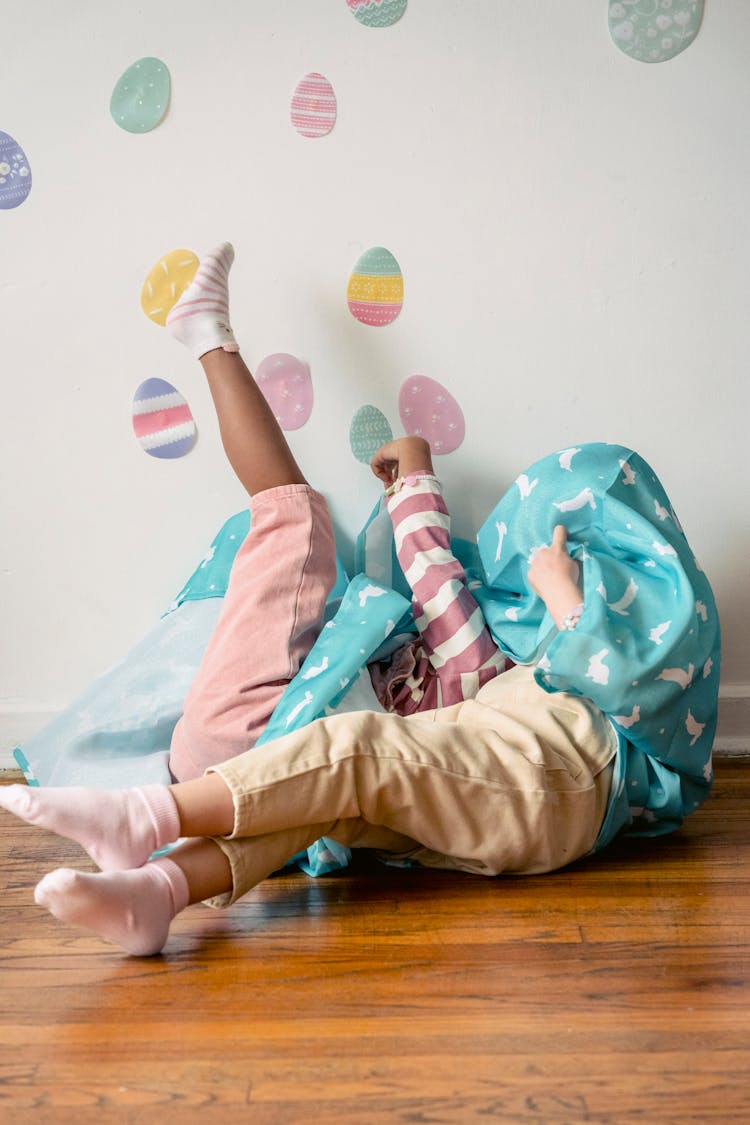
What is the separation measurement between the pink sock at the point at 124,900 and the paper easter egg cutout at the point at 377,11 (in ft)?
4.06

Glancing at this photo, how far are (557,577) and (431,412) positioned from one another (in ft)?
1.44

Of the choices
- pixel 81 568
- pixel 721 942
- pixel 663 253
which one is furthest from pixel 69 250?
pixel 721 942

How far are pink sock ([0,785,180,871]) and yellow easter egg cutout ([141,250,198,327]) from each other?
0.89 metres

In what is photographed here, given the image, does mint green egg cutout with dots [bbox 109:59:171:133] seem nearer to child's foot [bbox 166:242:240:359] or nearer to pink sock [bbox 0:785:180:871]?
child's foot [bbox 166:242:240:359]

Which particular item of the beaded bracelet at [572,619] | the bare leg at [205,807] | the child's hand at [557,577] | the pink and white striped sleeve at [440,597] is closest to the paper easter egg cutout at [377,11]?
the pink and white striped sleeve at [440,597]

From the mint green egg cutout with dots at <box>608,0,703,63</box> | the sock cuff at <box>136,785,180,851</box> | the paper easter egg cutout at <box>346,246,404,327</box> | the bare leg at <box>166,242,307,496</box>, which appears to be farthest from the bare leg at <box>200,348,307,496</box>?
the mint green egg cutout with dots at <box>608,0,703,63</box>

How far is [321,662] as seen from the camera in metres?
1.38

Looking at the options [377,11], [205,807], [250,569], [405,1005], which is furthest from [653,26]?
[405,1005]

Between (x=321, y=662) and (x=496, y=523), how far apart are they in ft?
1.06

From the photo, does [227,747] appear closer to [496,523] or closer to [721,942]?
[496,523]

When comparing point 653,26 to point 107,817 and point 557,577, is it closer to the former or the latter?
point 557,577

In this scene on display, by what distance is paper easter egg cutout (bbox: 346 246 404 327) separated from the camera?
1.63 meters

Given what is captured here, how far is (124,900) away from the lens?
96 centimetres

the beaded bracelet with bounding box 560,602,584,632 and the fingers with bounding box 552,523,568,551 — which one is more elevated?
the fingers with bounding box 552,523,568,551
